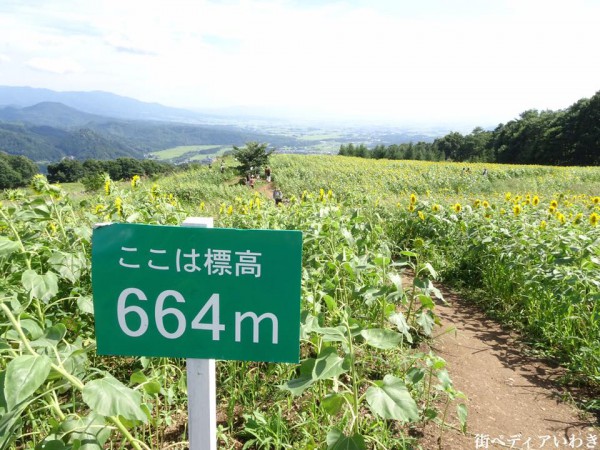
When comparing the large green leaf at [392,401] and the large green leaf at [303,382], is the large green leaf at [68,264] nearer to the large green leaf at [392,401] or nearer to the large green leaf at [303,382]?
the large green leaf at [303,382]

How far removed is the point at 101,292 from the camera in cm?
93

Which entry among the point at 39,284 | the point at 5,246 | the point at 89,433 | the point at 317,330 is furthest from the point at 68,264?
the point at 317,330

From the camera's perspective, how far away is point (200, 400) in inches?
38.5

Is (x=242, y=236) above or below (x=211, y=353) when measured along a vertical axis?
above

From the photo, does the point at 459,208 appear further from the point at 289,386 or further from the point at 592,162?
the point at 592,162

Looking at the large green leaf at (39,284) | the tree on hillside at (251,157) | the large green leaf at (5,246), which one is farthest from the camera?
the tree on hillside at (251,157)

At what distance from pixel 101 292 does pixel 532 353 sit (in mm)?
3047

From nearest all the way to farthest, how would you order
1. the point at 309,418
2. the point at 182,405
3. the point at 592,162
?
the point at 309,418 < the point at 182,405 < the point at 592,162

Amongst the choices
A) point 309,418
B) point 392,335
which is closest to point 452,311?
point 309,418

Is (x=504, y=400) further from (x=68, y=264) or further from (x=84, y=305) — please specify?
(x=68, y=264)

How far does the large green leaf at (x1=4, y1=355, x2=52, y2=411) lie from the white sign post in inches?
12.3

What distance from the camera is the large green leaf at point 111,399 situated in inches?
30.6

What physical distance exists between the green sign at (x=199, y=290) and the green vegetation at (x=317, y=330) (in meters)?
0.14

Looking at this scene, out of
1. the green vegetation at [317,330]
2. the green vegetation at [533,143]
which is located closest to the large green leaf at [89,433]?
the green vegetation at [317,330]
